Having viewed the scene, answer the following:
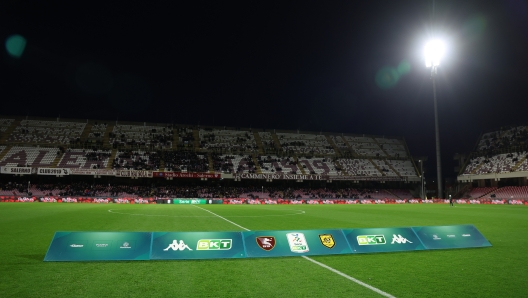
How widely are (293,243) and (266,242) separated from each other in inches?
27.0

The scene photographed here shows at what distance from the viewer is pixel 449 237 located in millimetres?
10016

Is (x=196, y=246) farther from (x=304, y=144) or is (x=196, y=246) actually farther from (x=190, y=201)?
(x=304, y=144)

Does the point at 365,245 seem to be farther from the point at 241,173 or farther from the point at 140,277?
the point at 241,173

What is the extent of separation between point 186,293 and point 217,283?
729 mm

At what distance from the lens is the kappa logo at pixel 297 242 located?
871cm

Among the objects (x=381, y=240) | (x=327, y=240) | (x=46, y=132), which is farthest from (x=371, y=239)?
(x=46, y=132)

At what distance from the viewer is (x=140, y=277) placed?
6.54 m

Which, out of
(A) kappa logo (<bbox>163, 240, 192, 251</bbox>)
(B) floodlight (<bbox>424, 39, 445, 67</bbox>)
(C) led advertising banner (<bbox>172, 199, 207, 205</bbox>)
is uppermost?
(B) floodlight (<bbox>424, 39, 445, 67</bbox>)

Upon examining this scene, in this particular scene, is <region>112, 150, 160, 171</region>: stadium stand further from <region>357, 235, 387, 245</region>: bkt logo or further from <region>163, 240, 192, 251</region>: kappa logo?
<region>357, 235, 387, 245</region>: bkt logo

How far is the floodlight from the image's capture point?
141 ft

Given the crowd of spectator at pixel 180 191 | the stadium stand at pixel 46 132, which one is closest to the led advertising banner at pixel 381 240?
the crowd of spectator at pixel 180 191

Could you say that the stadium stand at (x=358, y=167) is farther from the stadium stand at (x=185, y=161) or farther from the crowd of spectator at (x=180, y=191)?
the stadium stand at (x=185, y=161)

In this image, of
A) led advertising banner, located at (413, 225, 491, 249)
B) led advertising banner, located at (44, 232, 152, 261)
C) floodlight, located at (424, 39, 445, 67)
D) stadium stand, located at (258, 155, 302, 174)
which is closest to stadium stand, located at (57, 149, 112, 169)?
stadium stand, located at (258, 155, 302, 174)

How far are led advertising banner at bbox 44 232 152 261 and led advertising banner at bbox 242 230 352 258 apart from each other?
2.52 meters
